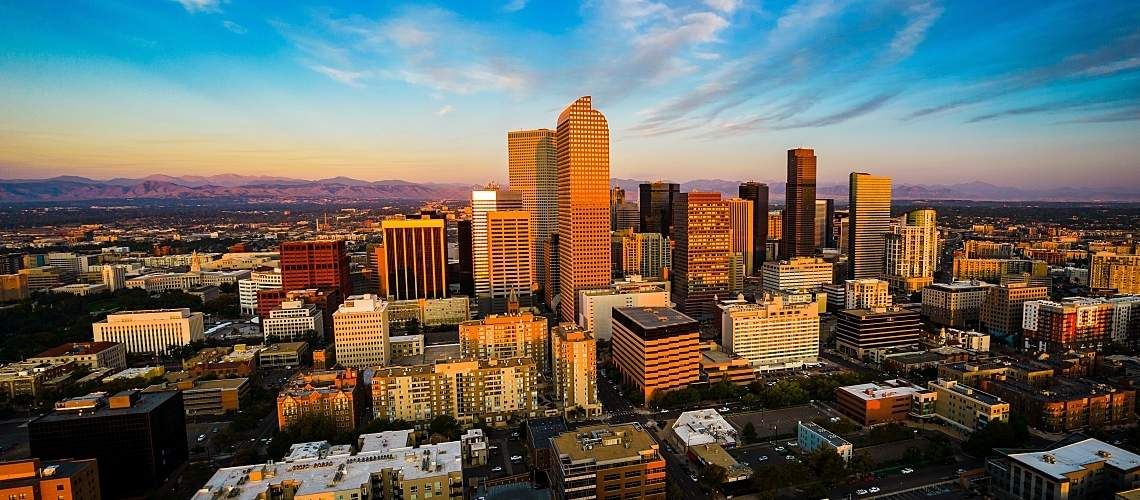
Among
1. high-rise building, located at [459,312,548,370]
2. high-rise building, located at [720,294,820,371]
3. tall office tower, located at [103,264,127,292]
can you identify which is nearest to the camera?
high-rise building, located at [459,312,548,370]

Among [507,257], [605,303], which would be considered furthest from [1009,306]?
[507,257]

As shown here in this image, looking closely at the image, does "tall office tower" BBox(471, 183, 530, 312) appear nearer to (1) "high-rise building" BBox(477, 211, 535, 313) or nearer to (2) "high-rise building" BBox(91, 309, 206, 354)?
(1) "high-rise building" BBox(477, 211, 535, 313)

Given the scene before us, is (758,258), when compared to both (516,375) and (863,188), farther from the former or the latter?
(516,375)

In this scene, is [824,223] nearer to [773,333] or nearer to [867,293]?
[867,293]

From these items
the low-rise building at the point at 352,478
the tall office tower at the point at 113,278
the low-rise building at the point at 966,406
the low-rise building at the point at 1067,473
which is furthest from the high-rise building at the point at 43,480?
the tall office tower at the point at 113,278

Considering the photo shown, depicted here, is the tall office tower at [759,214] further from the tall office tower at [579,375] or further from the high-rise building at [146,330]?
the high-rise building at [146,330]

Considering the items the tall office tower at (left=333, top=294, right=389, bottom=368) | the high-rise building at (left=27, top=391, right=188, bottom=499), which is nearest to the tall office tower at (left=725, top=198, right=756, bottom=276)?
the tall office tower at (left=333, top=294, right=389, bottom=368)
